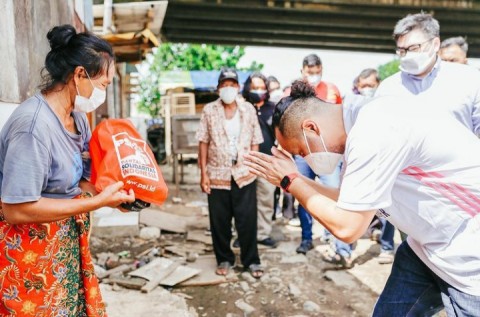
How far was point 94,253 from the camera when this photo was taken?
468 cm

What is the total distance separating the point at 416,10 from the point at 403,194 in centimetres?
870

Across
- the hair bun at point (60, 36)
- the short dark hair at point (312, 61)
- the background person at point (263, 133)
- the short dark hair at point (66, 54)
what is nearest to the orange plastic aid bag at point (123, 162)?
the short dark hair at point (66, 54)

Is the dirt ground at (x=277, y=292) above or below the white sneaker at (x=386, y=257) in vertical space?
below

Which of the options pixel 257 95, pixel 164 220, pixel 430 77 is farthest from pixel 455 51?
pixel 164 220

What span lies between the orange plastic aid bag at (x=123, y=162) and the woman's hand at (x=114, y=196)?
0.11 ft

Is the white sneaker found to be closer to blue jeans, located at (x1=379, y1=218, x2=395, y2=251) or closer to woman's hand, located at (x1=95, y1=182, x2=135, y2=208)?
blue jeans, located at (x1=379, y1=218, x2=395, y2=251)

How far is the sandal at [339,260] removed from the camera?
14.4 ft

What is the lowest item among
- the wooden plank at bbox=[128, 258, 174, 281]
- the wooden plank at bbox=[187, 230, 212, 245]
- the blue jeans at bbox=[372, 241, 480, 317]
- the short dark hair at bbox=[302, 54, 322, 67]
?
the wooden plank at bbox=[187, 230, 212, 245]

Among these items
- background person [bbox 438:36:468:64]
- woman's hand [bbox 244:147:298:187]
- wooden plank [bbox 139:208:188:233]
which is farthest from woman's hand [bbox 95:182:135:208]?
wooden plank [bbox 139:208:188:233]

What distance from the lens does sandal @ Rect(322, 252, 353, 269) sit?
4.38 meters

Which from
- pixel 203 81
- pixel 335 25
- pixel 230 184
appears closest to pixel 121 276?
pixel 230 184

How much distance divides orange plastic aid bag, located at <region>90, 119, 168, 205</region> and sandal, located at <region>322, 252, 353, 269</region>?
10.2 feet

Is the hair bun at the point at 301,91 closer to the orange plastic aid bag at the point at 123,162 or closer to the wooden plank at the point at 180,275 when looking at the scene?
the orange plastic aid bag at the point at 123,162

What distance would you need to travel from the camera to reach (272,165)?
186 cm
